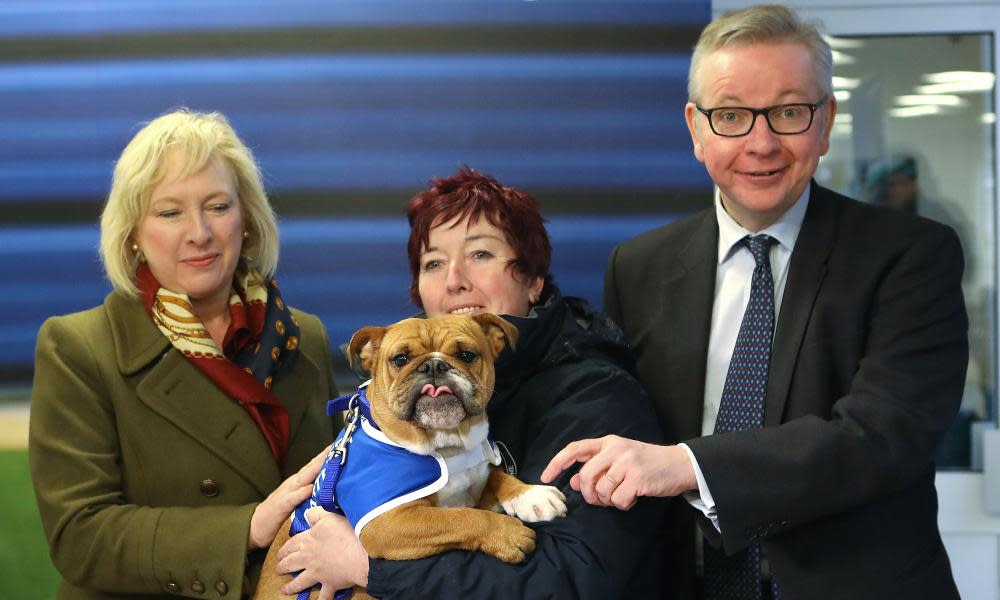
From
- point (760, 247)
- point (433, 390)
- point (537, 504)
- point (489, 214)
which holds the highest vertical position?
point (489, 214)

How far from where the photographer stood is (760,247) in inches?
88.5

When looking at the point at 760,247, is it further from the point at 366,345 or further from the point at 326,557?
the point at 326,557

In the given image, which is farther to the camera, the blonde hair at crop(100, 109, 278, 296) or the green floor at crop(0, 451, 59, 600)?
the green floor at crop(0, 451, 59, 600)

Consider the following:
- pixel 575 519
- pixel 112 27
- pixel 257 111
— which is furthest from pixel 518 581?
pixel 112 27

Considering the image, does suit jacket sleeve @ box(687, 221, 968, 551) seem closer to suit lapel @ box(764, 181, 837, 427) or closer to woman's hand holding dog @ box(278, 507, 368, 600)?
suit lapel @ box(764, 181, 837, 427)

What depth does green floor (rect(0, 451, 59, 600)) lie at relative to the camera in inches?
128

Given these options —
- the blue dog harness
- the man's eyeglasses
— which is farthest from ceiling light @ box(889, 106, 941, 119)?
the blue dog harness

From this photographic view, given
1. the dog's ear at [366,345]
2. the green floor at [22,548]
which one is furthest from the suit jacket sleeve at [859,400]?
the green floor at [22,548]

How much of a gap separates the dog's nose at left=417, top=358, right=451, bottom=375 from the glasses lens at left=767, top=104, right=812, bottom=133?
855 mm

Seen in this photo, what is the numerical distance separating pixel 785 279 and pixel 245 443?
1262 mm

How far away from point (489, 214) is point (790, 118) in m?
0.65

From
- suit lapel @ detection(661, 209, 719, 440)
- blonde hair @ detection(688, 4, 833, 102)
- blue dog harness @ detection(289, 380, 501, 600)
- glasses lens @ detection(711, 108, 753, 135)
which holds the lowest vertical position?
blue dog harness @ detection(289, 380, 501, 600)

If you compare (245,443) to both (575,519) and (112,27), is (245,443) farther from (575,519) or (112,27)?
(112,27)

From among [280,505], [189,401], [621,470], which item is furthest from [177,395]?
[621,470]
